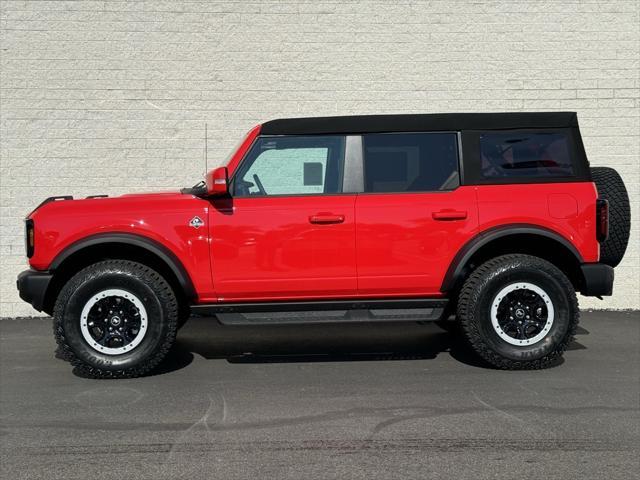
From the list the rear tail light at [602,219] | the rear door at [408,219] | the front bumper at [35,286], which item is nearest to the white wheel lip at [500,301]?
the rear door at [408,219]

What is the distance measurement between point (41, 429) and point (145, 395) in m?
0.88

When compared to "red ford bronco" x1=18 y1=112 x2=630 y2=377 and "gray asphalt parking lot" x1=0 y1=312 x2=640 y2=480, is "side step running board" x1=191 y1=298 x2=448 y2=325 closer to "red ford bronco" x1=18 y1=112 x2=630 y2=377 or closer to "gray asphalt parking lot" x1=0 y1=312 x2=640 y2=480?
"red ford bronco" x1=18 y1=112 x2=630 y2=377

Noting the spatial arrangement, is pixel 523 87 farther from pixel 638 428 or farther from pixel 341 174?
pixel 638 428

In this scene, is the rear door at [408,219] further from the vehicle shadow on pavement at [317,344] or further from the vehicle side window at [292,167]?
the vehicle shadow on pavement at [317,344]

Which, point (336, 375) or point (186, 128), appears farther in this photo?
point (186, 128)

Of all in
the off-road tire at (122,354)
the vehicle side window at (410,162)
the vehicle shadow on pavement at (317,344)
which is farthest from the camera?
the vehicle shadow on pavement at (317,344)

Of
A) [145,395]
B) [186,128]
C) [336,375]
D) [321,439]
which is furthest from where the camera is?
[186,128]

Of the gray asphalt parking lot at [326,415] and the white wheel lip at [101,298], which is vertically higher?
the white wheel lip at [101,298]

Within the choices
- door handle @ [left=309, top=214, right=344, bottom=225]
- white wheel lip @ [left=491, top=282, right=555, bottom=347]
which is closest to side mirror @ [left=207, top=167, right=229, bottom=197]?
door handle @ [left=309, top=214, right=344, bottom=225]

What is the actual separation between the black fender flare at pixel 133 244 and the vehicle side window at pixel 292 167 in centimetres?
74

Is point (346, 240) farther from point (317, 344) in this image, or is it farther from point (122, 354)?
point (122, 354)

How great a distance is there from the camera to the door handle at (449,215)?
565 cm

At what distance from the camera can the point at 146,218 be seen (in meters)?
5.62

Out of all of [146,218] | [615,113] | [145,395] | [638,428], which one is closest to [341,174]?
[146,218]
